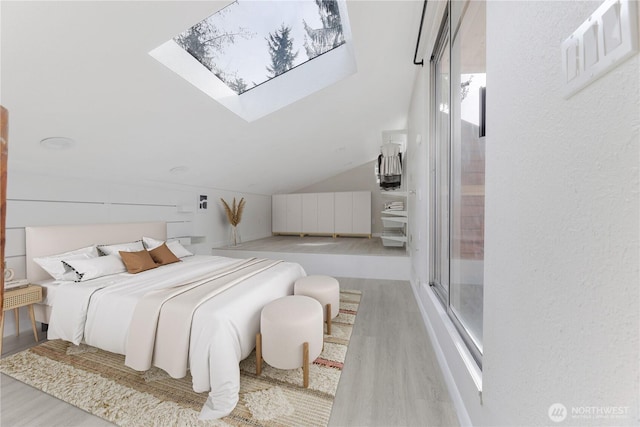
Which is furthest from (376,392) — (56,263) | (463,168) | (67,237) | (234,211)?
(234,211)

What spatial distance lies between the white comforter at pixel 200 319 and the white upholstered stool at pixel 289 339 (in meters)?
0.15

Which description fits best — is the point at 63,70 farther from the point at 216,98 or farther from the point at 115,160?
the point at 115,160

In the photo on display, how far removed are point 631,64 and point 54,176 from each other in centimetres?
380

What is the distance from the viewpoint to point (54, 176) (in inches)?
96.8

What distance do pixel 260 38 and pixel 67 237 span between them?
2719mm

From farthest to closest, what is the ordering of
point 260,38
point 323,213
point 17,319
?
point 323,213
point 260,38
point 17,319

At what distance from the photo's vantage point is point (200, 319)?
143 cm

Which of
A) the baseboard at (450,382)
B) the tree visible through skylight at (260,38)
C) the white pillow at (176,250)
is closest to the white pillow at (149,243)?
the white pillow at (176,250)

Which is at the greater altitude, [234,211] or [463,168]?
[463,168]

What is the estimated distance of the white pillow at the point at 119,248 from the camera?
2510 mm

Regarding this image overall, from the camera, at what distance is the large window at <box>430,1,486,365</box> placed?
4.34 feet

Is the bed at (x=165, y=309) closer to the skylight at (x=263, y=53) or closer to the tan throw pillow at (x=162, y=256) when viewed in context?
the tan throw pillow at (x=162, y=256)

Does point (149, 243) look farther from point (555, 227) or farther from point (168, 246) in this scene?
point (555, 227)

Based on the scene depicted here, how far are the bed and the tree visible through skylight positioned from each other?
1.92 meters
